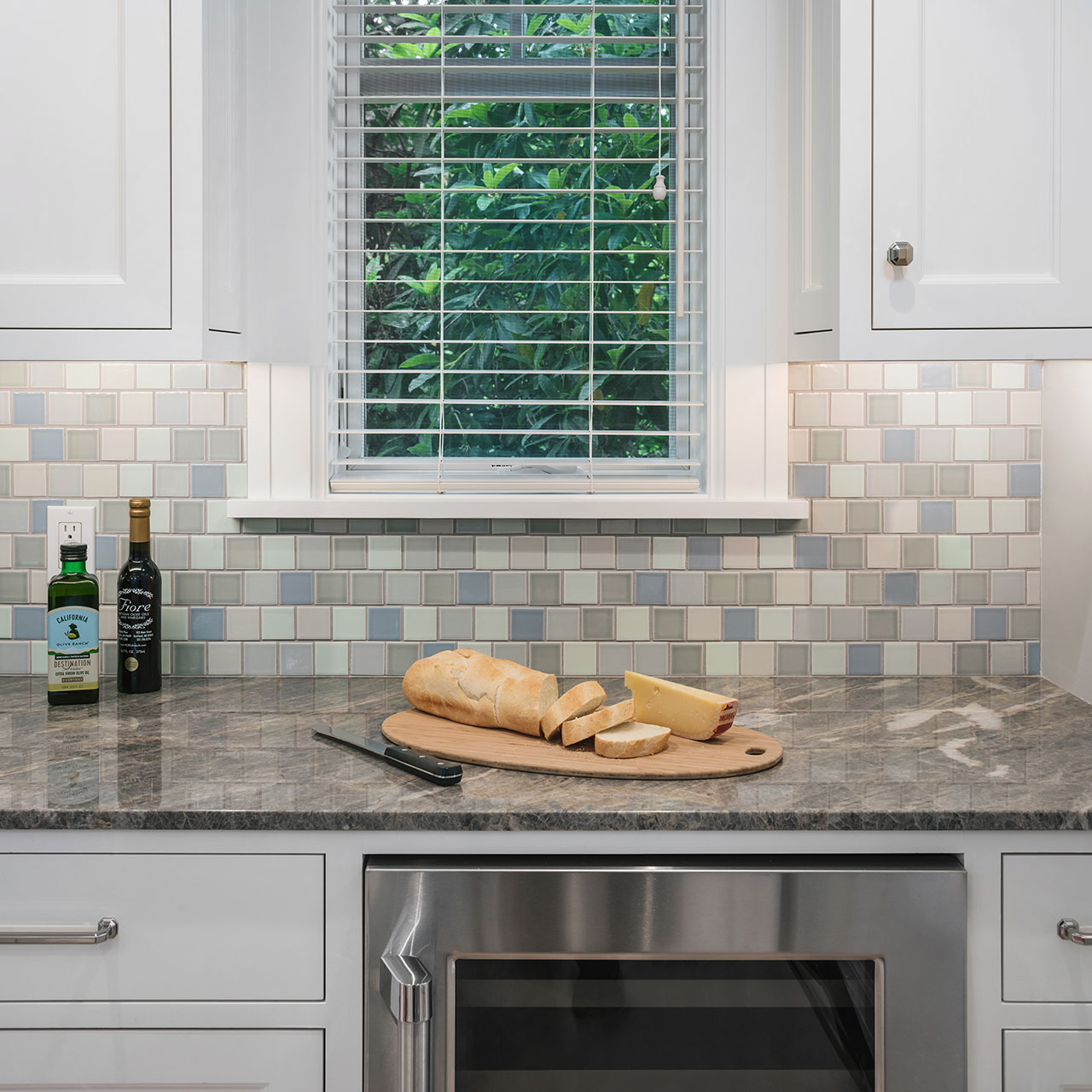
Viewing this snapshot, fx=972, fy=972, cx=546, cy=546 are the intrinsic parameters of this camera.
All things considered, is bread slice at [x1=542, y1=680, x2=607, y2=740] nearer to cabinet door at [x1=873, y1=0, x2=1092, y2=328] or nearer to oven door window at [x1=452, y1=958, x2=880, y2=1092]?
oven door window at [x1=452, y1=958, x2=880, y2=1092]

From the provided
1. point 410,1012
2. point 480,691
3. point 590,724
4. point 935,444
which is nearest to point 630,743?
point 590,724

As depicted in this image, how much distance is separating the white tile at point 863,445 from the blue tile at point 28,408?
148 centimetres

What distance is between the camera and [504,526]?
1812 millimetres

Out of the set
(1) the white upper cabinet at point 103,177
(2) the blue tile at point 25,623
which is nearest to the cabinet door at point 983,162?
(1) the white upper cabinet at point 103,177

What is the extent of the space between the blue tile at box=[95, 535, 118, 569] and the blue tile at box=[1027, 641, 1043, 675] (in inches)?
67.0

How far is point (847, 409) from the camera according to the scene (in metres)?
1.80

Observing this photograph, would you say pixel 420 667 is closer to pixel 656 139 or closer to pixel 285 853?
pixel 285 853

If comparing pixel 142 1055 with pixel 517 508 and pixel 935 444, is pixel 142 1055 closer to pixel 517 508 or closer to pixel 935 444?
pixel 517 508

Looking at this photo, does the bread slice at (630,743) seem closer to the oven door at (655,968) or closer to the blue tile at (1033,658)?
the oven door at (655,968)

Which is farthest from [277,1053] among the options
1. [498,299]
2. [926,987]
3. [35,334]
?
[498,299]

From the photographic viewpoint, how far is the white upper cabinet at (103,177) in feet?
4.72

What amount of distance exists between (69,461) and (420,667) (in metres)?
0.82

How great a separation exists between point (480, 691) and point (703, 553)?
1.92 ft

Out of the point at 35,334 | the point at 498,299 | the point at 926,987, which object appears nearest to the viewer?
the point at 926,987
